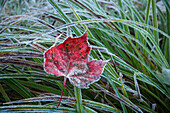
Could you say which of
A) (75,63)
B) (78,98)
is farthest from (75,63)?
(78,98)

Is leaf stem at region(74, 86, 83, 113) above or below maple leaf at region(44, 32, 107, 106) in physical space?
below

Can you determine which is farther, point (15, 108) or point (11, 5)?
point (11, 5)

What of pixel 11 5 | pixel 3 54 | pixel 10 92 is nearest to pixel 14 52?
pixel 3 54

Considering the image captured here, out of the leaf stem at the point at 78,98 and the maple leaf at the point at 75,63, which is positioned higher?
the maple leaf at the point at 75,63

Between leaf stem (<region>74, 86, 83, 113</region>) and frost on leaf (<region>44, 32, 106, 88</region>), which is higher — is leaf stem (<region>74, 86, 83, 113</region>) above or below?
below

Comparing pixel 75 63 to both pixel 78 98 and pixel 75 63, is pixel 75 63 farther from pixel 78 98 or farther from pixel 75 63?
pixel 78 98

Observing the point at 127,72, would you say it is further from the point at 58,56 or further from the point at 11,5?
the point at 11,5

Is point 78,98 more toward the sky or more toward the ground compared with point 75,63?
more toward the ground
